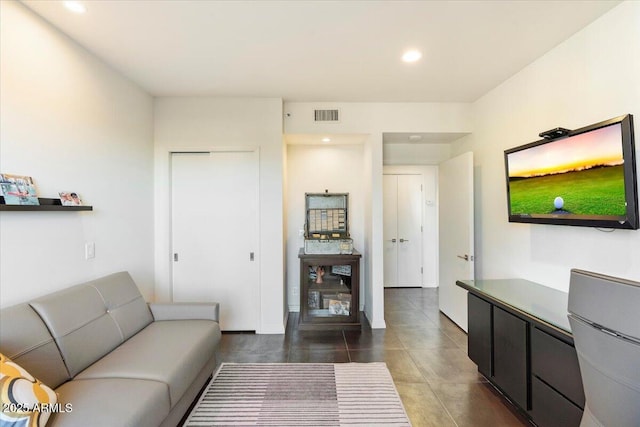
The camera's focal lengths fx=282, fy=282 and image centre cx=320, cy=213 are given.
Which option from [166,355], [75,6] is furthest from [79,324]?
[75,6]

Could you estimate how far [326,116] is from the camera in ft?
11.3

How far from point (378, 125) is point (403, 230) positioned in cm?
237

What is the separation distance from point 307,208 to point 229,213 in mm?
1093

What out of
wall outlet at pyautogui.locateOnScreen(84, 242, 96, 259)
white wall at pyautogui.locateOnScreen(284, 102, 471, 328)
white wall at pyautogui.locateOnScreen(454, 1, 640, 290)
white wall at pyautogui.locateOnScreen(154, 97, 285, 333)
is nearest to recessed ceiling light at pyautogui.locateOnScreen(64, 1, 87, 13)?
white wall at pyautogui.locateOnScreen(154, 97, 285, 333)

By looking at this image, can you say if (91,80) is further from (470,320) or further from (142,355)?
(470,320)

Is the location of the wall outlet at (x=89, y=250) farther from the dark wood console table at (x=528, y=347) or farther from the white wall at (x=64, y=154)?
the dark wood console table at (x=528, y=347)

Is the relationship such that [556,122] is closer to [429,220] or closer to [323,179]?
[323,179]

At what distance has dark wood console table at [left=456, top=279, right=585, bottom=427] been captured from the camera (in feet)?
5.08

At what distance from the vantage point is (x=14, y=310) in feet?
5.07

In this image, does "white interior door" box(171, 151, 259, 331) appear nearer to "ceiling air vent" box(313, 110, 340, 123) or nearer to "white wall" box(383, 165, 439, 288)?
"ceiling air vent" box(313, 110, 340, 123)

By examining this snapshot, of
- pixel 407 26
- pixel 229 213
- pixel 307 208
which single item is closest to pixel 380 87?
pixel 407 26

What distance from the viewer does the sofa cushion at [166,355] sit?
1.65m

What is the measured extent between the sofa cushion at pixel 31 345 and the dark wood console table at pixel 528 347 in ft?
9.10

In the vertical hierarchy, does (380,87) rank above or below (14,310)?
above
